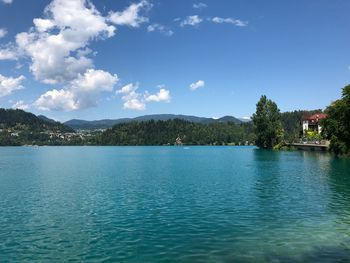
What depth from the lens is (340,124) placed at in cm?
10656

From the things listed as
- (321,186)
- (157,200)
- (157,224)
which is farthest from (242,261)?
(321,186)

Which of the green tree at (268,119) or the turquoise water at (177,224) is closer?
the turquoise water at (177,224)

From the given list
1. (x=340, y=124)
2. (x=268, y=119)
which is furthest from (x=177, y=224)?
(x=268, y=119)

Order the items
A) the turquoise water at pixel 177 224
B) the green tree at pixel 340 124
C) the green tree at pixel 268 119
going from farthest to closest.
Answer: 1. the green tree at pixel 268 119
2. the green tree at pixel 340 124
3. the turquoise water at pixel 177 224

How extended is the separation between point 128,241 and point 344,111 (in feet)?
301

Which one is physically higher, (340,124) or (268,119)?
(268,119)

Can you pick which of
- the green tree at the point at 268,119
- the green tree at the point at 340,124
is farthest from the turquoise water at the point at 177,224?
the green tree at the point at 268,119

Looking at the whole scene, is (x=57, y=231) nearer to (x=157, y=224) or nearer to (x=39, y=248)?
(x=39, y=248)

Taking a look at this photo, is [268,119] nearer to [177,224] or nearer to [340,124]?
[340,124]

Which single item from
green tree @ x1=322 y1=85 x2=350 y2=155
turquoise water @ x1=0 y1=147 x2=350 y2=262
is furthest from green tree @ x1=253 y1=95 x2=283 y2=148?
turquoise water @ x1=0 y1=147 x2=350 y2=262

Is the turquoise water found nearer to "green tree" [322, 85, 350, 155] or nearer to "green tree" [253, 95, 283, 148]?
"green tree" [322, 85, 350, 155]

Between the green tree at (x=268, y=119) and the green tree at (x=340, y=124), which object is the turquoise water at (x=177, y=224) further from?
the green tree at (x=268, y=119)

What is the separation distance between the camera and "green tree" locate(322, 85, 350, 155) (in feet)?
333

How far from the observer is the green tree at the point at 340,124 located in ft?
333
